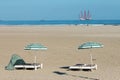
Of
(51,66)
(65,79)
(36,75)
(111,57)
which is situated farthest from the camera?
(111,57)

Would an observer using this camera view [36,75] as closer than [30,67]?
Yes

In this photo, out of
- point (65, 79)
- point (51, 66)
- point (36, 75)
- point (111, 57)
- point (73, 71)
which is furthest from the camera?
point (111, 57)

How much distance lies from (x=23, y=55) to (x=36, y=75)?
7416 mm

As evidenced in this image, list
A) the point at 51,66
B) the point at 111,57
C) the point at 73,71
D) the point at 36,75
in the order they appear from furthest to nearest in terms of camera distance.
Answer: the point at 111,57 → the point at 51,66 → the point at 73,71 → the point at 36,75

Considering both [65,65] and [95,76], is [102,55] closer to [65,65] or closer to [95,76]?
[65,65]

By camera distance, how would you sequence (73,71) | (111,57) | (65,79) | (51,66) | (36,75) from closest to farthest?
(65,79) < (36,75) < (73,71) < (51,66) < (111,57)

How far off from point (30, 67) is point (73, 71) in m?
1.92

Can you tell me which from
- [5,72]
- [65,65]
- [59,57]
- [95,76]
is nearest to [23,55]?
[59,57]

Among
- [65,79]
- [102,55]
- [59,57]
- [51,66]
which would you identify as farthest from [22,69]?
[102,55]

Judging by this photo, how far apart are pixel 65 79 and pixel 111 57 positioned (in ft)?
26.2

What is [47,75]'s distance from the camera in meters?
17.0

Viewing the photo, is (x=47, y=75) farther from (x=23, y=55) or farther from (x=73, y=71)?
(x=23, y=55)

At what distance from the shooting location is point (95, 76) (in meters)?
16.5

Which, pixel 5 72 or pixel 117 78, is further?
pixel 5 72
